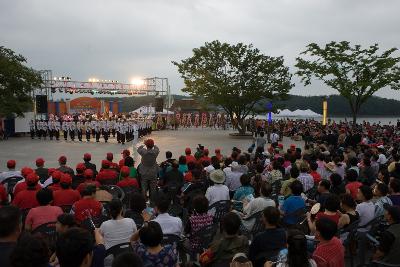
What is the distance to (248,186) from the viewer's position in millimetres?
7410

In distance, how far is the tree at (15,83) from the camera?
92.9ft

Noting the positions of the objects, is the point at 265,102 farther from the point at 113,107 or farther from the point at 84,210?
the point at 84,210

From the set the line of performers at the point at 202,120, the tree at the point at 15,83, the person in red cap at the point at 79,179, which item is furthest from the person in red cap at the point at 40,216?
the line of performers at the point at 202,120

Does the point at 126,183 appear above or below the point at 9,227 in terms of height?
below

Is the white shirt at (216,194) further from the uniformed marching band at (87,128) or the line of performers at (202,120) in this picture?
the line of performers at (202,120)

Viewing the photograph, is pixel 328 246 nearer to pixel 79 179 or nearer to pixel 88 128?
pixel 79 179

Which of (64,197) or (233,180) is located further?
(233,180)

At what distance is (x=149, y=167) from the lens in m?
9.94

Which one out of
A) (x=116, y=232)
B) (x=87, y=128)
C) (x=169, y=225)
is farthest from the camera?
(x=87, y=128)

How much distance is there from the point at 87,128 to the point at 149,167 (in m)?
17.5

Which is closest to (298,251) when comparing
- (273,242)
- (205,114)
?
(273,242)

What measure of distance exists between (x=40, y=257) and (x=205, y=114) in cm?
4346

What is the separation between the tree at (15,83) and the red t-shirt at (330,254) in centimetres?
2814

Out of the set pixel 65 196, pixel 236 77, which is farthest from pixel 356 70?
pixel 65 196
